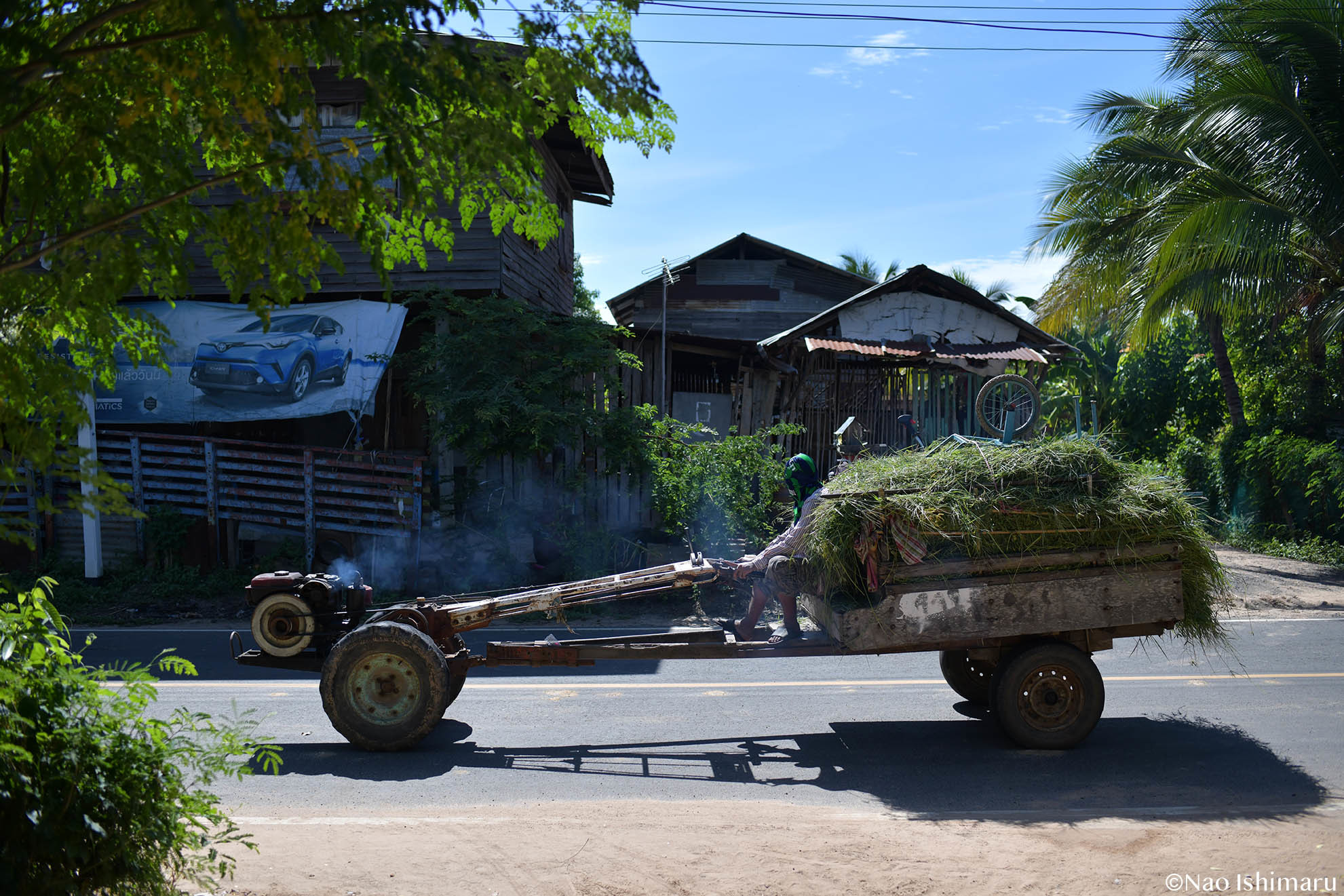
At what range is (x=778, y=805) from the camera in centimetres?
497

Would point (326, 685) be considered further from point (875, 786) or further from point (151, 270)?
point (875, 786)

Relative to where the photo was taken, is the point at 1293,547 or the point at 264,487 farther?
the point at 1293,547

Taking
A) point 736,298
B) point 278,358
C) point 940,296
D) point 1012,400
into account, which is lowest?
point 1012,400

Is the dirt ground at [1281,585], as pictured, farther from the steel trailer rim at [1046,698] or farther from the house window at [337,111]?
the house window at [337,111]

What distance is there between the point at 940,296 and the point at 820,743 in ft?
43.4

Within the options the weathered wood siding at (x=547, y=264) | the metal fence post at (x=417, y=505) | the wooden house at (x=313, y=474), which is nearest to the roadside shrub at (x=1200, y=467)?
the weathered wood siding at (x=547, y=264)

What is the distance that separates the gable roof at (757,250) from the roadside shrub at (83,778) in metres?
20.2

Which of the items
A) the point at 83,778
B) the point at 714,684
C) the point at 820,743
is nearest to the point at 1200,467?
the point at 714,684

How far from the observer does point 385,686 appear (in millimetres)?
5820

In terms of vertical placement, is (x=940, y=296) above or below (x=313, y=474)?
above

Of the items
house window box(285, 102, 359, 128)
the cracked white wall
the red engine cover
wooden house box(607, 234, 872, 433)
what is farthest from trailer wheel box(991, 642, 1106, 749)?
wooden house box(607, 234, 872, 433)

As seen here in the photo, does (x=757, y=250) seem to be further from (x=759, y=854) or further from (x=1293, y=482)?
(x=759, y=854)

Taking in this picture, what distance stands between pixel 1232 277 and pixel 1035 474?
10.9m

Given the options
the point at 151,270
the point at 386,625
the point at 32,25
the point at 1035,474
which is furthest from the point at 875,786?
the point at 32,25
